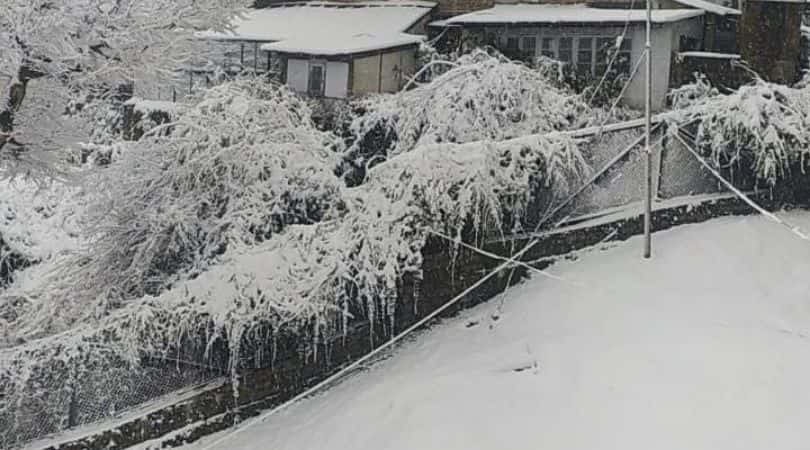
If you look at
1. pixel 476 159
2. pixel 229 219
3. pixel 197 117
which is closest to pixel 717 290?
pixel 476 159

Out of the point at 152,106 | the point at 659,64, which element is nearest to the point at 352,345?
the point at 152,106

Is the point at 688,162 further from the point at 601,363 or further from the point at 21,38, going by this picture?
the point at 21,38

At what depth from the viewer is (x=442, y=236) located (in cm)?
912

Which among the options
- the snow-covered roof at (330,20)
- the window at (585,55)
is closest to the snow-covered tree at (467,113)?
the window at (585,55)

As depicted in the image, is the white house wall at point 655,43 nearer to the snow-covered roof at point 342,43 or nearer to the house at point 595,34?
the house at point 595,34

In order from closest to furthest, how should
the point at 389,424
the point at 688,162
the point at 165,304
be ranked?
the point at 389,424 → the point at 165,304 → the point at 688,162

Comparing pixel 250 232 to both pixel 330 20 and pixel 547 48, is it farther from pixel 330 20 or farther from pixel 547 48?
pixel 330 20

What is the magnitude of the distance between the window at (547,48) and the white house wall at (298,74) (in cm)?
471

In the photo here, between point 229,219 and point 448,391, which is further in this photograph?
point 229,219

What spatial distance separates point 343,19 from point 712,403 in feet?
43.9

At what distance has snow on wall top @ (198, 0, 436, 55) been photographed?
1630 cm

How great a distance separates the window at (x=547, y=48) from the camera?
15781 mm

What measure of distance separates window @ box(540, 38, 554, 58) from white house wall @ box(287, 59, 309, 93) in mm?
4712

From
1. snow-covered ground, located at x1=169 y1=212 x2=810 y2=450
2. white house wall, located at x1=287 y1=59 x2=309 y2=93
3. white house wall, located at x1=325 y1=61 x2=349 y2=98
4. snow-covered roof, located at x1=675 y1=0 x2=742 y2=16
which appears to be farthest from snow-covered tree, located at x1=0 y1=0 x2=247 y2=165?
snow-covered roof, located at x1=675 y1=0 x2=742 y2=16
